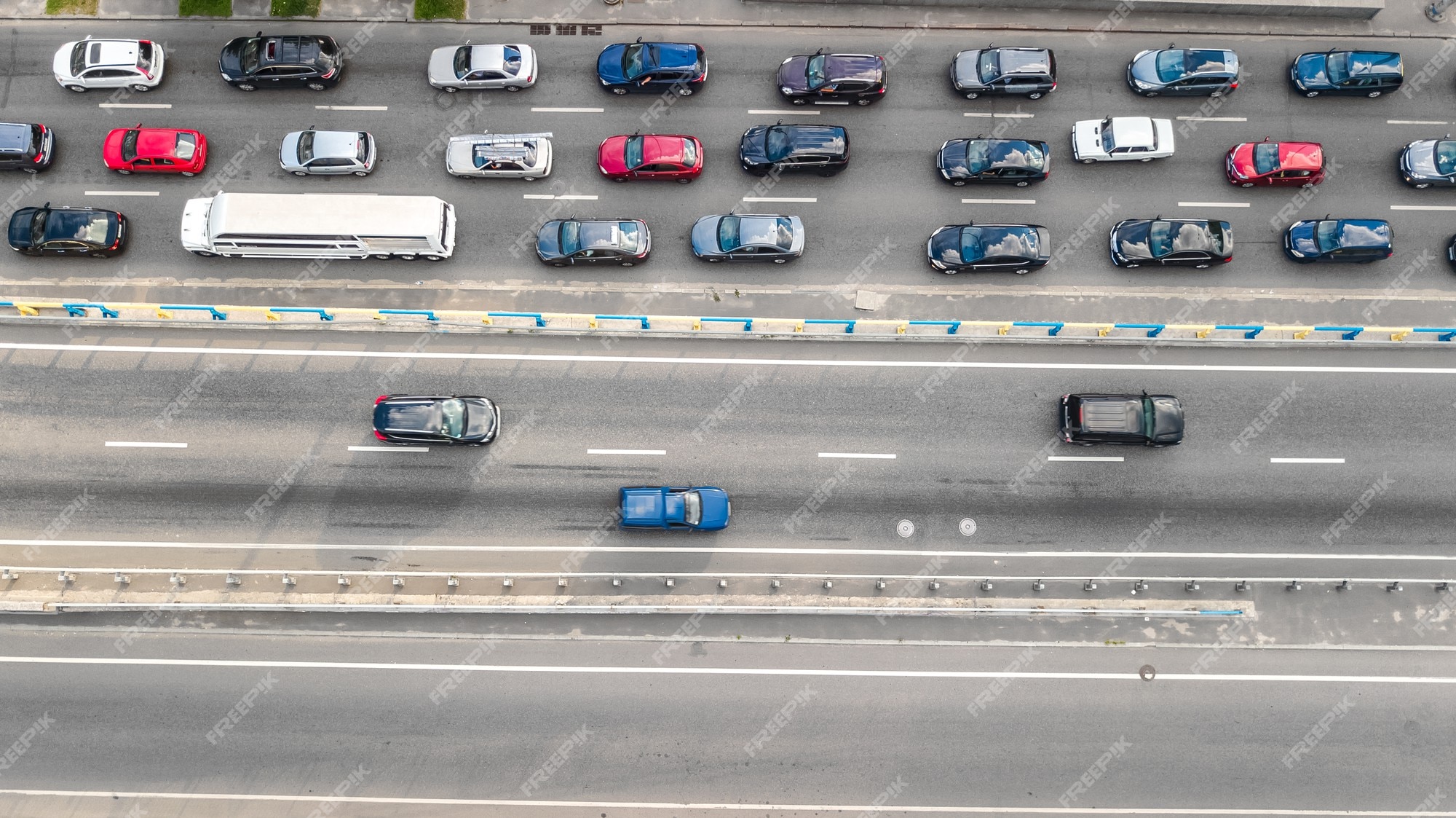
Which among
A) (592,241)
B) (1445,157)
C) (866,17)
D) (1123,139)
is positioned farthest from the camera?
(866,17)

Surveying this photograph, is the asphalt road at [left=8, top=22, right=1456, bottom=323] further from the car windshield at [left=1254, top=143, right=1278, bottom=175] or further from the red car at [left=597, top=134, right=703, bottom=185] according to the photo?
the car windshield at [left=1254, top=143, right=1278, bottom=175]

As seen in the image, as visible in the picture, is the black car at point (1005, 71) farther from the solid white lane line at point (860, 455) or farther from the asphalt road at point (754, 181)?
the solid white lane line at point (860, 455)

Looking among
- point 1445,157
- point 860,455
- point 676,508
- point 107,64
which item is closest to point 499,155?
point 676,508

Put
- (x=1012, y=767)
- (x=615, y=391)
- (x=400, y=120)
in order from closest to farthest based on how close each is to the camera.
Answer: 1. (x=1012, y=767)
2. (x=615, y=391)
3. (x=400, y=120)

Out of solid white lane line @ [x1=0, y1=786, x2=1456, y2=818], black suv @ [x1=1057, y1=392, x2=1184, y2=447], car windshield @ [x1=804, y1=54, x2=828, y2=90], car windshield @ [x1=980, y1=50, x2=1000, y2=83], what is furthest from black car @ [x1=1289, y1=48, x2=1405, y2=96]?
solid white lane line @ [x1=0, y1=786, x2=1456, y2=818]

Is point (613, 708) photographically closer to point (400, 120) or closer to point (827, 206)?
point (827, 206)

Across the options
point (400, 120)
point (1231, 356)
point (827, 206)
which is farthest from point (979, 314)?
point (400, 120)

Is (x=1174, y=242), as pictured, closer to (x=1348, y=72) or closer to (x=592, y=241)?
(x=1348, y=72)
